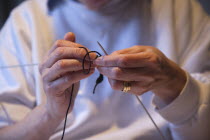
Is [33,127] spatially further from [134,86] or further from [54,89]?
[134,86]

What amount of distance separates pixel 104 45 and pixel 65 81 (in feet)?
0.97

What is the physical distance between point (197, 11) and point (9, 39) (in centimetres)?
71

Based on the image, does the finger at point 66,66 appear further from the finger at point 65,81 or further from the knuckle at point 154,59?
the knuckle at point 154,59

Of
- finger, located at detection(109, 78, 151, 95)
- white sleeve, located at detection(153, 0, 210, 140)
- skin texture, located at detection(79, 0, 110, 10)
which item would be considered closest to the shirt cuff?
white sleeve, located at detection(153, 0, 210, 140)

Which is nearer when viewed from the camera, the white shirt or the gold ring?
the gold ring

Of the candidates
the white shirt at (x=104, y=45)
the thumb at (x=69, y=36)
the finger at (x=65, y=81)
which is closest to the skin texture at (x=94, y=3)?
the white shirt at (x=104, y=45)

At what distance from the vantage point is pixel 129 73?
0.48 meters

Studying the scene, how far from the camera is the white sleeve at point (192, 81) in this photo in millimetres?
606

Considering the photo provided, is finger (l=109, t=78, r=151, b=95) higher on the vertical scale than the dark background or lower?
lower

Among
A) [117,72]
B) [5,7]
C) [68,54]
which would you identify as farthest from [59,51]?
[5,7]

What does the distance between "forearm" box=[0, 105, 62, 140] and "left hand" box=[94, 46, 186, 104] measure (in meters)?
0.26

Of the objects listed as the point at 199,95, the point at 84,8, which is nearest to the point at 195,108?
the point at 199,95

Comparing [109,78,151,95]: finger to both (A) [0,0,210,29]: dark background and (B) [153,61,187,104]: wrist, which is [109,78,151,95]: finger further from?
(A) [0,0,210,29]: dark background

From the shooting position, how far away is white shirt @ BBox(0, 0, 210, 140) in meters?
0.71
